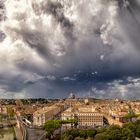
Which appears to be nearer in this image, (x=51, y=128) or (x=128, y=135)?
(x=128, y=135)

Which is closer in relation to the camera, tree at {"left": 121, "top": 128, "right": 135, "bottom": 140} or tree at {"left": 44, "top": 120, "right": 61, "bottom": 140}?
tree at {"left": 121, "top": 128, "right": 135, "bottom": 140}

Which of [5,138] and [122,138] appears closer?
[122,138]

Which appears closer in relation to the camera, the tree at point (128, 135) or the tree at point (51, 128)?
the tree at point (128, 135)

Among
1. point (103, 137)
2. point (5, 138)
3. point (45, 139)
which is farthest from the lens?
point (5, 138)

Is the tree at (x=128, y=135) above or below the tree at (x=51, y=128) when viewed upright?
below

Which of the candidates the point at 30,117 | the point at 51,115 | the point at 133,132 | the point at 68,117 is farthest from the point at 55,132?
the point at 30,117

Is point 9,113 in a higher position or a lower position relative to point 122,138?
higher

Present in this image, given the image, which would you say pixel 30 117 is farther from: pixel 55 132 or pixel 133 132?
pixel 133 132

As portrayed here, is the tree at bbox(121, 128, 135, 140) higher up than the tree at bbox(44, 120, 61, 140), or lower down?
lower down

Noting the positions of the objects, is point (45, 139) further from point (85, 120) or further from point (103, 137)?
point (85, 120)

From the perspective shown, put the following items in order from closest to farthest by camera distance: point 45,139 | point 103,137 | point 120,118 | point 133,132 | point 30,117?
point 103,137
point 133,132
point 45,139
point 120,118
point 30,117

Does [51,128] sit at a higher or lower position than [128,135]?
higher
